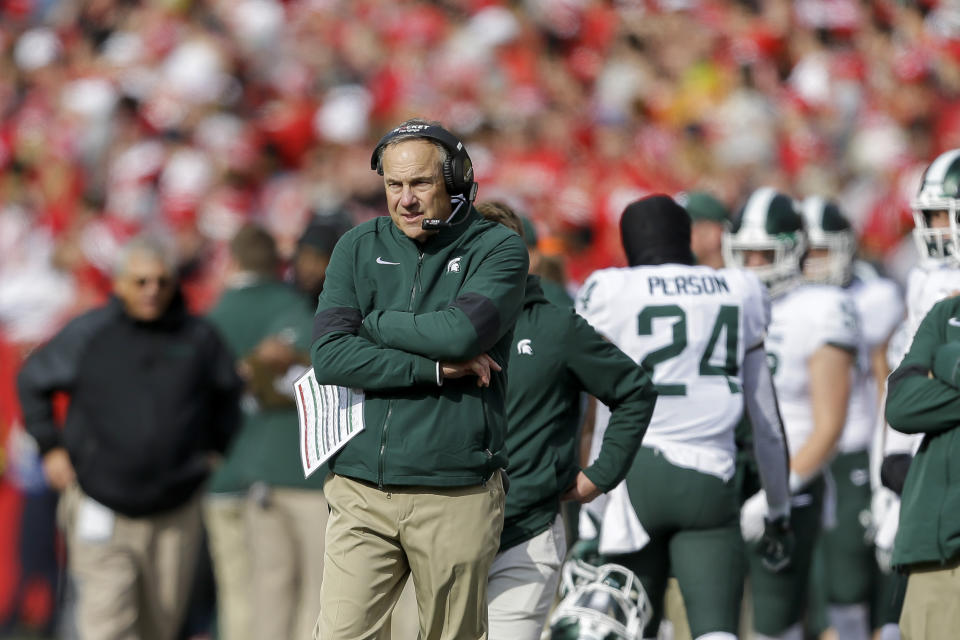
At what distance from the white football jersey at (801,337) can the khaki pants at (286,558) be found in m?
2.50

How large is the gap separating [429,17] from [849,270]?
29.2ft

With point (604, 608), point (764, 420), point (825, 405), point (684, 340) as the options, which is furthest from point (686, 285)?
point (825, 405)

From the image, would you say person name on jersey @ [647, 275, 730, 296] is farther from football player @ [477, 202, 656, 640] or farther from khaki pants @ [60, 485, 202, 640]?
khaki pants @ [60, 485, 202, 640]

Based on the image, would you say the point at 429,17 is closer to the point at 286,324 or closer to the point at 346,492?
the point at 286,324

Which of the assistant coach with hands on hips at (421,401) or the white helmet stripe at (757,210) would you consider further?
the white helmet stripe at (757,210)

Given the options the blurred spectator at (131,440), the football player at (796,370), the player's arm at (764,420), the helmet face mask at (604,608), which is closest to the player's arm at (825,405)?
the football player at (796,370)

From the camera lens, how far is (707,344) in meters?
5.86

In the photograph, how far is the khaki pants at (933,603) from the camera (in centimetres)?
488

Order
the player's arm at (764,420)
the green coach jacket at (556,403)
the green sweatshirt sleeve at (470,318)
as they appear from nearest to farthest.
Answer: the green sweatshirt sleeve at (470,318) → the green coach jacket at (556,403) → the player's arm at (764,420)

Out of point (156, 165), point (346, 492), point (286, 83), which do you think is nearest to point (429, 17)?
point (286, 83)

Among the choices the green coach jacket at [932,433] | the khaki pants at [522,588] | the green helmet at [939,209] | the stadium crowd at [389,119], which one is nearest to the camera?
the green coach jacket at [932,433]

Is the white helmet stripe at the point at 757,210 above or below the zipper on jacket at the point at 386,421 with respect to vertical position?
above

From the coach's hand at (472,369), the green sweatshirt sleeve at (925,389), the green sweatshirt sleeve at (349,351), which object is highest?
the green sweatshirt sleeve at (349,351)

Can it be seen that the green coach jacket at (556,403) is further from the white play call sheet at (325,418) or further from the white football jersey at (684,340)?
the white play call sheet at (325,418)
